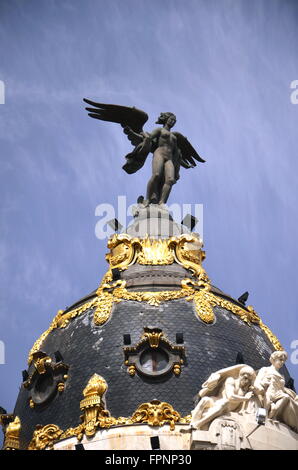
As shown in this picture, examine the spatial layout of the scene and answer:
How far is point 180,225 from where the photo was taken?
39969 millimetres

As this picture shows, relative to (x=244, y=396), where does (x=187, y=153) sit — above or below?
above

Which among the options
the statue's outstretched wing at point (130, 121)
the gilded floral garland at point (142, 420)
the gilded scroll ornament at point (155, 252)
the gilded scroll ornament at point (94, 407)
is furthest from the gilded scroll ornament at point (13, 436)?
the statue's outstretched wing at point (130, 121)

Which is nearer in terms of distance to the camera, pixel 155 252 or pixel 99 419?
pixel 99 419

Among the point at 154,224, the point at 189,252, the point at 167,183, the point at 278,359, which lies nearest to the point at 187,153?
the point at 167,183

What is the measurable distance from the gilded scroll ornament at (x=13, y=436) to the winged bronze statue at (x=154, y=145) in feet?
36.0

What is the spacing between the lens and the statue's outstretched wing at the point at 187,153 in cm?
4328

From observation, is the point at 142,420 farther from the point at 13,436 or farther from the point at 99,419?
the point at 13,436

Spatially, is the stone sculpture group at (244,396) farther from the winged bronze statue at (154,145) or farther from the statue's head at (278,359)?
the winged bronze statue at (154,145)

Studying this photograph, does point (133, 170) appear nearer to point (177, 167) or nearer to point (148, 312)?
point (177, 167)

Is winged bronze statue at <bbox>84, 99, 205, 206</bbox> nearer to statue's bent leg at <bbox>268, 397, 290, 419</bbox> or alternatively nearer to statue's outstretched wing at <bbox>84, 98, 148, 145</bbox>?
statue's outstretched wing at <bbox>84, 98, 148, 145</bbox>

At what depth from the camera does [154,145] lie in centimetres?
4231

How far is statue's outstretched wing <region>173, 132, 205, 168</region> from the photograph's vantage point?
43.3 metres

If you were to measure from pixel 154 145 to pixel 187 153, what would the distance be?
6.99 feet

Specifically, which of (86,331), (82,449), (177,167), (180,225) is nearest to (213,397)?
(82,449)
